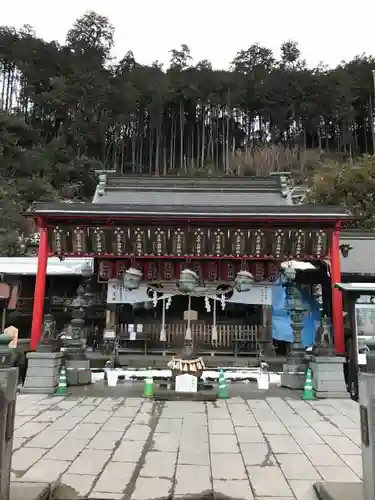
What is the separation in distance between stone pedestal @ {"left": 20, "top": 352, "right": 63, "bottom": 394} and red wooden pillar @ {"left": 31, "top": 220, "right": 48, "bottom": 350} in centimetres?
123

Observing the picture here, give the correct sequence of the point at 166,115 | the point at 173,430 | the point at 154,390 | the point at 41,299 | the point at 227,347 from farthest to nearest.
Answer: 1. the point at 166,115
2. the point at 227,347
3. the point at 41,299
4. the point at 154,390
5. the point at 173,430

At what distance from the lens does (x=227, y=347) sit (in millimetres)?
13570

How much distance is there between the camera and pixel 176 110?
46656 mm

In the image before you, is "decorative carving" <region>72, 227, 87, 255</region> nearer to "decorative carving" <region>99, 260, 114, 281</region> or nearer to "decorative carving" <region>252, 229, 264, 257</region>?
"decorative carving" <region>99, 260, 114, 281</region>

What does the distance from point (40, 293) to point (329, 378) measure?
24.3 feet

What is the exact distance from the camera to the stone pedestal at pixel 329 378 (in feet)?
29.0

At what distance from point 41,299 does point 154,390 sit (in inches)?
160

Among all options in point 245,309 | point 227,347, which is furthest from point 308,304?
point 227,347

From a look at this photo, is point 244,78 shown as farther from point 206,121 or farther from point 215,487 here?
point 215,487

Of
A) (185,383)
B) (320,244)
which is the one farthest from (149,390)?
(320,244)

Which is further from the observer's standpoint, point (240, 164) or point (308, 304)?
point (240, 164)

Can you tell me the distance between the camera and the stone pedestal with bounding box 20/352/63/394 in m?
9.06

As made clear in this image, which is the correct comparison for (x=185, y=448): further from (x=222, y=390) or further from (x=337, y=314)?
(x=337, y=314)

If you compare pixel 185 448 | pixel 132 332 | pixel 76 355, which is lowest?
pixel 185 448
